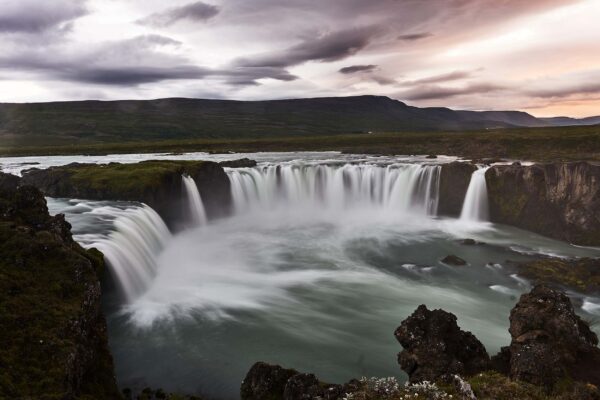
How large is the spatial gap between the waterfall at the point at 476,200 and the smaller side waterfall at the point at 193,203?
30.8 metres

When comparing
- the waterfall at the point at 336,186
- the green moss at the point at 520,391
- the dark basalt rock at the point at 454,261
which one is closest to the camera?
the green moss at the point at 520,391

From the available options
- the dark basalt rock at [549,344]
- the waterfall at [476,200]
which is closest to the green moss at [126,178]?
the waterfall at [476,200]

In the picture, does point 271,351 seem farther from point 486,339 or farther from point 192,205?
point 192,205

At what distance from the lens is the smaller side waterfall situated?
45591mm

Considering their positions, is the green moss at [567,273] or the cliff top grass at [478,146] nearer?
the green moss at [567,273]

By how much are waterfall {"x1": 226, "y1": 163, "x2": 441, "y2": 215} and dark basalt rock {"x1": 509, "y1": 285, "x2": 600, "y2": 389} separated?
36.6 metres

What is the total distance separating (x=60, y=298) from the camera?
13.2 meters

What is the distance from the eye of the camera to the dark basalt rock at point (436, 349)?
13.3m

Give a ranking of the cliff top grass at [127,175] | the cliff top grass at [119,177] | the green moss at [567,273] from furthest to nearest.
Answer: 1. the cliff top grass at [127,175]
2. the cliff top grass at [119,177]
3. the green moss at [567,273]

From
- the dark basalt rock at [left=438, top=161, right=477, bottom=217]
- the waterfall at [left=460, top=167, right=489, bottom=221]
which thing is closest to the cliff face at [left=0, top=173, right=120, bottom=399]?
the waterfall at [left=460, top=167, right=489, bottom=221]

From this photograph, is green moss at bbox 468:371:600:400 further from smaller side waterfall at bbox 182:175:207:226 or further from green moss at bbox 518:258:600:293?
smaller side waterfall at bbox 182:175:207:226

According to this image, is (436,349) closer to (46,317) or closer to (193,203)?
(46,317)

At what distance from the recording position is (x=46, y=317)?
12.0m

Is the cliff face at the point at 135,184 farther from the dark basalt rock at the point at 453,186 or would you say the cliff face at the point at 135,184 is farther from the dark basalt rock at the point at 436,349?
the dark basalt rock at the point at 436,349
